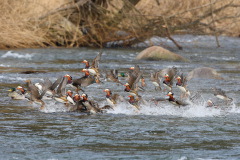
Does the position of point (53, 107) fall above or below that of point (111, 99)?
below

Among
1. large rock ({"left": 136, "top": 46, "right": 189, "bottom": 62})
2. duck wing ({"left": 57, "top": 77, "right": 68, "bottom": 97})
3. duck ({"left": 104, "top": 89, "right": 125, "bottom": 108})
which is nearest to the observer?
duck ({"left": 104, "top": 89, "right": 125, "bottom": 108})

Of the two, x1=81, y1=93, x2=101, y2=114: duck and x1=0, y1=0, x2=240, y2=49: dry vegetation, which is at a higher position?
x1=0, y1=0, x2=240, y2=49: dry vegetation

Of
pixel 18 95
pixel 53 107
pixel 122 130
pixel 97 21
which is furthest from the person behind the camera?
pixel 97 21

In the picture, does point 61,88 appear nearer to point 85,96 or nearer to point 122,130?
point 85,96

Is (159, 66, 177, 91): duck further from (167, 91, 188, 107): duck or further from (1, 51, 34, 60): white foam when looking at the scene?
(1, 51, 34, 60): white foam

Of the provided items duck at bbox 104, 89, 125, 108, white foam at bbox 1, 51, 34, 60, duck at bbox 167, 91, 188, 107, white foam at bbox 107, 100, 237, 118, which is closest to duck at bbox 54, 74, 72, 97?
duck at bbox 104, 89, 125, 108

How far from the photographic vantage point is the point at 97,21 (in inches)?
1013

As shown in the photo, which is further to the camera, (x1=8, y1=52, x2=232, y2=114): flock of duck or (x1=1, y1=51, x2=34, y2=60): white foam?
(x1=1, y1=51, x2=34, y2=60): white foam

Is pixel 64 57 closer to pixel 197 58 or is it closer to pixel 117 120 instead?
pixel 197 58

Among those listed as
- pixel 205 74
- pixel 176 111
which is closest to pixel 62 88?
pixel 176 111

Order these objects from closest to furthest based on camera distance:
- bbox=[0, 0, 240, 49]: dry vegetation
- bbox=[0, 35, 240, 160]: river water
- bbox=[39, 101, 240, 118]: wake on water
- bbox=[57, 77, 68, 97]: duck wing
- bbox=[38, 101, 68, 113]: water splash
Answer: bbox=[0, 35, 240, 160]: river water < bbox=[39, 101, 240, 118]: wake on water < bbox=[38, 101, 68, 113]: water splash < bbox=[57, 77, 68, 97]: duck wing < bbox=[0, 0, 240, 49]: dry vegetation

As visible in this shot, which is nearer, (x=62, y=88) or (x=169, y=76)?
(x=62, y=88)

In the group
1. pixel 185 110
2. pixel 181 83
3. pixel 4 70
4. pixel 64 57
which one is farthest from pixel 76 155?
pixel 64 57

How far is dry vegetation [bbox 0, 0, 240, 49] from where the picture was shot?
23987 millimetres
